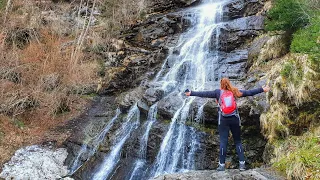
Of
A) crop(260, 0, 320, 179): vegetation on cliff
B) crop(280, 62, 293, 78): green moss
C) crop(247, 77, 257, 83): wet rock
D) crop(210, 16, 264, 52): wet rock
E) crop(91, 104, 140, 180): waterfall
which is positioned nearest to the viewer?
crop(260, 0, 320, 179): vegetation on cliff

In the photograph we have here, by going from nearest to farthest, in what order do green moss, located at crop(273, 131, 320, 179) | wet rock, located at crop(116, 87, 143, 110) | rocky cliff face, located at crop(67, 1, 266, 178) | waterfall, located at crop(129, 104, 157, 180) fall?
green moss, located at crop(273, 131, 320, 179) < rocky cliff face, located at crop(67, 1, 266, 178) < waterfall, located at crop(129, 104, 157, 180) < wet rock, located at crop(116, 87, 143, 110)

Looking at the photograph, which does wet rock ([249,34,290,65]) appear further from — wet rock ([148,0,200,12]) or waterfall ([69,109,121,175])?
wet rock ([148,0,200,12])

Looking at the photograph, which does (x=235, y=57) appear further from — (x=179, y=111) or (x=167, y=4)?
(x=167, y=4)

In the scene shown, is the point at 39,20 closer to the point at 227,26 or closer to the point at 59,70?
the point at 59,70

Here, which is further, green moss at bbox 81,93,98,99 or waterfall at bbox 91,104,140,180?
green moss at bbox 81,93,98,99

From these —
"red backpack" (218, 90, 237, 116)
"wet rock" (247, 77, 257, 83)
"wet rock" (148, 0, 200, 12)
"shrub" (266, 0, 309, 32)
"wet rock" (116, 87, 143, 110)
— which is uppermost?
"wet rock" (148, 0, 200, 12)

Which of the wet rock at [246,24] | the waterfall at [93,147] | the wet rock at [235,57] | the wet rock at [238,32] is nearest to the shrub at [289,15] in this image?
the wet rock at [235,57]

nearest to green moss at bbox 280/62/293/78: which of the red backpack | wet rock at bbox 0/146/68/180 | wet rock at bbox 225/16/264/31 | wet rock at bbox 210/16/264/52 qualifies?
the red backpack

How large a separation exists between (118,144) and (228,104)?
5174mm

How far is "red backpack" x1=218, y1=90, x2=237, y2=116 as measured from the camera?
16.8ft

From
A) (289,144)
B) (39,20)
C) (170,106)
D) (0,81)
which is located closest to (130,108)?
(170,106)

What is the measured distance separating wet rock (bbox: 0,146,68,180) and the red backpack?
19.4ft

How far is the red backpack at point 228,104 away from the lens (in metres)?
5.13

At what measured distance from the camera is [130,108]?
11.0m
